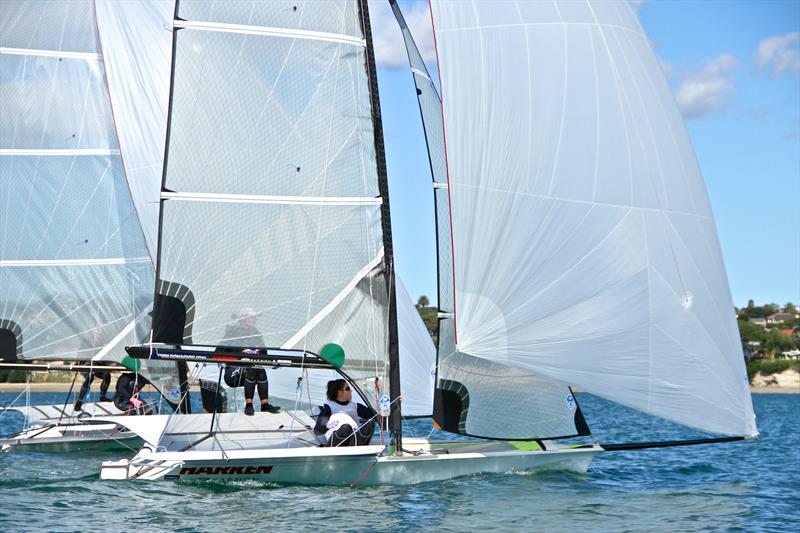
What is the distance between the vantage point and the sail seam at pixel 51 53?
20.2m

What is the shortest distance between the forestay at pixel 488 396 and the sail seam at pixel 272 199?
3.80 feet

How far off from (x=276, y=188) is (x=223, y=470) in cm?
347

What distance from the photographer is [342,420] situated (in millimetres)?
13539

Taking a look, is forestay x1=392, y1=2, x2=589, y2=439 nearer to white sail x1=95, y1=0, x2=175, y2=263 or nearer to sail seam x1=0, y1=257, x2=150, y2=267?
sail seam x1=0, y1=257, x2=150, y2=267

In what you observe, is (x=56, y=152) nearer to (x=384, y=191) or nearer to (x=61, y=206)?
(x=61, y=206)

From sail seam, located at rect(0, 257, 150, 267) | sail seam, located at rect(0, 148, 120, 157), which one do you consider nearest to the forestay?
sail seam, located at rect(0, 257, 150, 267)

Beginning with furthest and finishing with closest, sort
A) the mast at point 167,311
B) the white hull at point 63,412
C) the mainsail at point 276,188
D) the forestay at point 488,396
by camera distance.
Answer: the white hull at point 63,412
the forestay at point 488,396
the mainsail at point 276,188
the mast at point 167,311

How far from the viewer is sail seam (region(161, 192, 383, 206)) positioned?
44.8 ft

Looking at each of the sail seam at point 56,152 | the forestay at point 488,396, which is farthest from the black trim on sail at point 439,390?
the sail seam at point 56,152

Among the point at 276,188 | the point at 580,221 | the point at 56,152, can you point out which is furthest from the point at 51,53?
the point at 580,221

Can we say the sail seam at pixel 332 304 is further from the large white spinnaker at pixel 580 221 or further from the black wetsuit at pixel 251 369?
the large white spinnaker at pixel 580 221

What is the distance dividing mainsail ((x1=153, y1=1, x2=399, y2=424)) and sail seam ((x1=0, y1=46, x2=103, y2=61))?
7732mm

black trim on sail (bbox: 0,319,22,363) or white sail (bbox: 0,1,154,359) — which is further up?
white sail (bbox: 0,1,154,359)

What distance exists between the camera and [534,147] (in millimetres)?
13609
